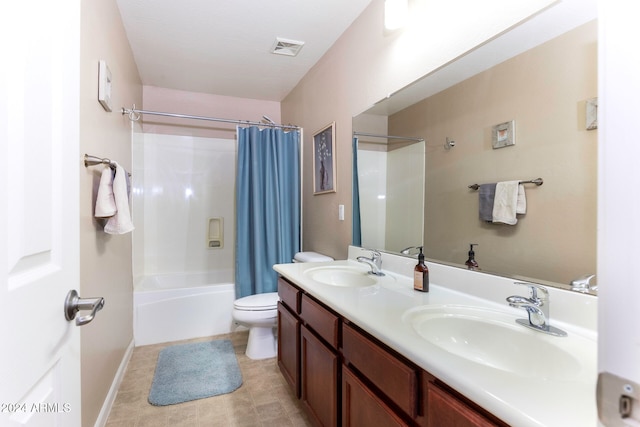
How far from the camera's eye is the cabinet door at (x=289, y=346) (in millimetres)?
1635

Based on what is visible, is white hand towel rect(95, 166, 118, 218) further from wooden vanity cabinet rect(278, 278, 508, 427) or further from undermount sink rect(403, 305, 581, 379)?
undermount sink rect(403, 305, 581, 379)

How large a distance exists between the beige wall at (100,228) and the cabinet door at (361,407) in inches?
45.1

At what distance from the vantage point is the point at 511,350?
0.90 m

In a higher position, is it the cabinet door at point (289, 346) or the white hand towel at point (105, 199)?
the white hand towel at point (105, 199)

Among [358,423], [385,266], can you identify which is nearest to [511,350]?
[358,423]

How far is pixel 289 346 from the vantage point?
1771 millimetres

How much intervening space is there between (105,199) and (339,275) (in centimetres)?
131

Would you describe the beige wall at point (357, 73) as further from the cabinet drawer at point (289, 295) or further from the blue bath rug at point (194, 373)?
the blue bath rug at point (194, 373)

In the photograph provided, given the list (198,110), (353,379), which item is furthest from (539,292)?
(198,110)

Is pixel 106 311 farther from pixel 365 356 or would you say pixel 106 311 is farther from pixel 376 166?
pixel 376 166

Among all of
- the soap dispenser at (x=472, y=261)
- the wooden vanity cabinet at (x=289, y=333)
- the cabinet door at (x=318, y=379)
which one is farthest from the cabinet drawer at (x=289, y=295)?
the soap dispenser at (x=472, y=261)

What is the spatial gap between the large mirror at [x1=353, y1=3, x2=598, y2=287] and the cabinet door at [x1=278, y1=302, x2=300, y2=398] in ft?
2.72

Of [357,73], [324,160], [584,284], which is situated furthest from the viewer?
[324,160]

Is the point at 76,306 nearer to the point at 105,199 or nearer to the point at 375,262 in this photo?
the point at 105,199
